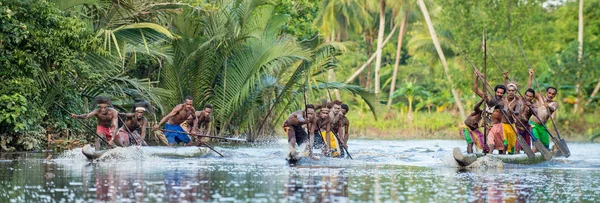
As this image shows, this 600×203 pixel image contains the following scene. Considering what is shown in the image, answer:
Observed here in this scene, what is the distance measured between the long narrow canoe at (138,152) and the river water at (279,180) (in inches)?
2.5

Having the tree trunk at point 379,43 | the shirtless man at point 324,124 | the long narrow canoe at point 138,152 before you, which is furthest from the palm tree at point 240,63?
the tree trunk at point 379,43

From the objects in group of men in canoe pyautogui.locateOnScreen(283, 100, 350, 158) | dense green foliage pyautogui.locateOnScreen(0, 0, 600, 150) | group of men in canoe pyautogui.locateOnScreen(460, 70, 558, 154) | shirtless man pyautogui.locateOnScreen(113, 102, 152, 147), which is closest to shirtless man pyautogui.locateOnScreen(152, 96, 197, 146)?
shirtless man pyautogui.locateOnScreen(113, 102, 152, 147)

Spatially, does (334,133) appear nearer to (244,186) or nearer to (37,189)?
(244,186)

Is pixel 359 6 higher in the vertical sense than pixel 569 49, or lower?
higher

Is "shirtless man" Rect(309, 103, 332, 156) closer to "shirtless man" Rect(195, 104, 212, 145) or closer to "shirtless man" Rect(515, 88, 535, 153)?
"shirtless man" Rect(195, 104, 212, 145)

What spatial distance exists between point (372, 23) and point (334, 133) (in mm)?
37590

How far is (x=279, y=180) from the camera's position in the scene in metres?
16.6

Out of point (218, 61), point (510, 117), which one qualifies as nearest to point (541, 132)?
point (510, 117)

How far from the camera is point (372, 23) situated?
197ft

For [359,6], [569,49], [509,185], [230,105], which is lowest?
[509,185]

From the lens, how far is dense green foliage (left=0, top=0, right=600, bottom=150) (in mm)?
22953

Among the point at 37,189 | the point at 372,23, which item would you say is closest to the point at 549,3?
the point at 372,23

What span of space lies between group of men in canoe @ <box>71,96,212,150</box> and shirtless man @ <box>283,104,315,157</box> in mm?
2012

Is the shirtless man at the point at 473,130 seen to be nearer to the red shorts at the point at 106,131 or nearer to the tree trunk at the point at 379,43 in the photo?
the red shorts at the point at 106,131
